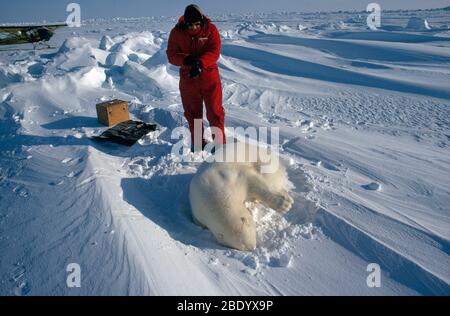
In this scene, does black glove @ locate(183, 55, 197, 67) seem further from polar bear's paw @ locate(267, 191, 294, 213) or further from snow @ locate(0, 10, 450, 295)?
polar bear's paw @ locate(267, 191, 294, 213)

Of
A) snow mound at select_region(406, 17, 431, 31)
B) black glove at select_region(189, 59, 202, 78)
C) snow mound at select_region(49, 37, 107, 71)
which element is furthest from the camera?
snow mound at select_region(406, 17, 431, 31)

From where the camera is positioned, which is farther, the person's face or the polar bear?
the person's face

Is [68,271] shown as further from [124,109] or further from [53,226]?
[124,109]

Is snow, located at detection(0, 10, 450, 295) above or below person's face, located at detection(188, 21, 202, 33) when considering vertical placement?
below

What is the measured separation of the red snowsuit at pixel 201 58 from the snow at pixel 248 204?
67 centimetres

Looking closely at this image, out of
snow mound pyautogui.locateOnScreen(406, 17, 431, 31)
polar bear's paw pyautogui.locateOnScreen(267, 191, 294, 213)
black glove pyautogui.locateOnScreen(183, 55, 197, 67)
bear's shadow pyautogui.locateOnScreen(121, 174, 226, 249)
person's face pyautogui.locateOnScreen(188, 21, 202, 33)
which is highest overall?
snow mound pyautogui.locateOnScreen(406, 17, 431, 31)

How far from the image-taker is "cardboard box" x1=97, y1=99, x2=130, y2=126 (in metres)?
4.13

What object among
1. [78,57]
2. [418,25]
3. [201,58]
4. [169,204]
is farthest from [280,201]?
[418,25]

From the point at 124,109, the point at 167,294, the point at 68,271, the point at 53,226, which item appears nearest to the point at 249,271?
the point at 167,294

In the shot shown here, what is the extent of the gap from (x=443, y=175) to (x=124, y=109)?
373 centimetres

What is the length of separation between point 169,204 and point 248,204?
67cm

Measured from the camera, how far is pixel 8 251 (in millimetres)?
2096

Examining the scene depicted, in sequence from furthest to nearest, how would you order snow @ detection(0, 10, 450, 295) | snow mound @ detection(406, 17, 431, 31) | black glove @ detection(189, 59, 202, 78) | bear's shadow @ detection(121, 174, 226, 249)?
snow mound @ detection(406, 17, 431, 31)
black glove @ detection(189, 59, 202, 78)
bear's shadow @ detection(121, 174, 226, 249)
snow @ detection(0, 10, 450, 295)

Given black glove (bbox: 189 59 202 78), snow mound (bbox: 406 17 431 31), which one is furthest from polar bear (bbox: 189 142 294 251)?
snow mound (bbox: 406 17 431 31)
